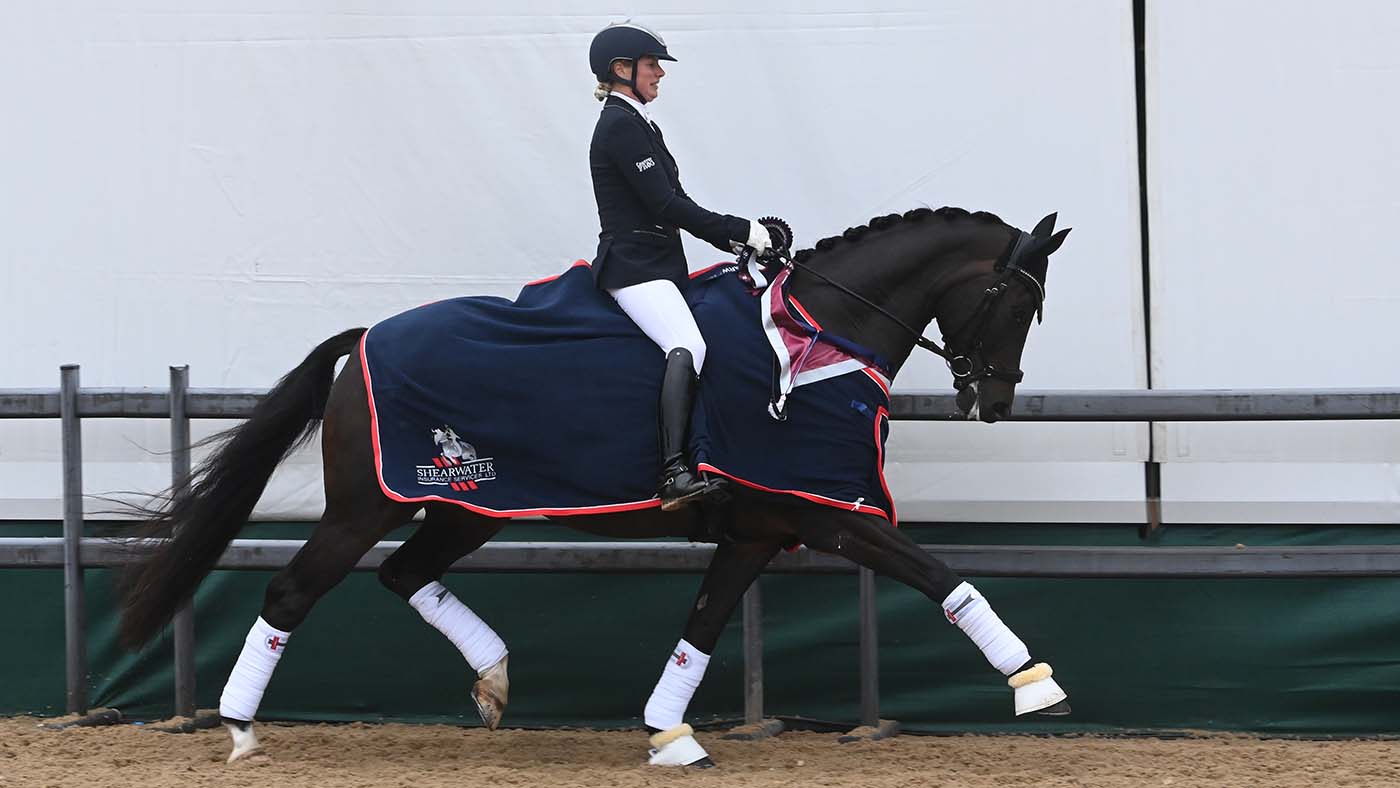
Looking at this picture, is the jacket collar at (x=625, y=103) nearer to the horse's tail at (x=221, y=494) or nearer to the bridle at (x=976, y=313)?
the bridle at (x=976, y=313)

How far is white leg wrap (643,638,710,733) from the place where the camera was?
5.00 m

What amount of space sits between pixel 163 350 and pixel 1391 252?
450cm

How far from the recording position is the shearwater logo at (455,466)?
4.83m

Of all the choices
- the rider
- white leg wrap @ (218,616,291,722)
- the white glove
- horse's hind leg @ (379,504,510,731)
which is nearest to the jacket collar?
the rider

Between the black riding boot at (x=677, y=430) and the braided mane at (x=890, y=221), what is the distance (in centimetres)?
55

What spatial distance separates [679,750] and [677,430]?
43.2 inches


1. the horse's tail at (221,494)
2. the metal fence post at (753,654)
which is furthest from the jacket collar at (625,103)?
the metal fence post at (753,654)

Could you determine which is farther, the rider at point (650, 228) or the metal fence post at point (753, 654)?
the metal fence post at point (753, 654)

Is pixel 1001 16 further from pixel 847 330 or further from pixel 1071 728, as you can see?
pixel 1071 728

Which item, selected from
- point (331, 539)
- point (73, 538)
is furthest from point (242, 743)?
point (73, 538)

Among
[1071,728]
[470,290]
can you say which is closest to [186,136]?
[470,290]

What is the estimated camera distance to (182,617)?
18.5 ft

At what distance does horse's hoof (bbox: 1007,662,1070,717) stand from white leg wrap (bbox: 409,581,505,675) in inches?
69.6

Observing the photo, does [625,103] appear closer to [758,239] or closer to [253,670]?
[758,239]
